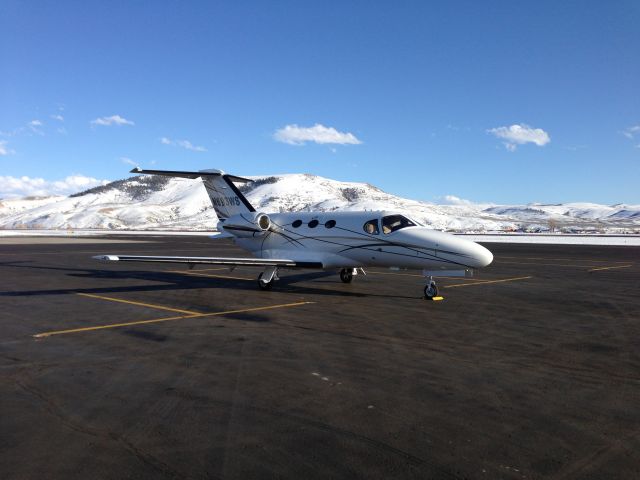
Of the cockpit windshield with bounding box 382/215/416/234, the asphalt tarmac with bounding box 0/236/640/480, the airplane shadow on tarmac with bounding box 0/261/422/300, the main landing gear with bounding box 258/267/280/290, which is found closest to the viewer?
the asphalt tarmac with bounding box 0/236/640/480

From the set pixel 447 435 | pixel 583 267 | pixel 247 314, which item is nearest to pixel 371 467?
pixel 447 435

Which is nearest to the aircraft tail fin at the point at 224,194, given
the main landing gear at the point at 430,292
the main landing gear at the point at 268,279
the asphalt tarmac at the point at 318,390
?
the main landing gear at the point at 268,279

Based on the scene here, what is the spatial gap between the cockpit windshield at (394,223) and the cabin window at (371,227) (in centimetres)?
23

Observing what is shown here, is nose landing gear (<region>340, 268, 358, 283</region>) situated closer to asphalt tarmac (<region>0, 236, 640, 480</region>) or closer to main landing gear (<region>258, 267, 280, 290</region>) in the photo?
main landing gear (<region>258, 267, 280, 290</region>)

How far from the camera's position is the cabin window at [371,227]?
49.7ft

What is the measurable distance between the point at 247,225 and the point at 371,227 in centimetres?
532

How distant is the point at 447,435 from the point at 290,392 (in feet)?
6.87

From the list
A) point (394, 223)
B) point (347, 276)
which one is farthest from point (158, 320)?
point (347, 276)

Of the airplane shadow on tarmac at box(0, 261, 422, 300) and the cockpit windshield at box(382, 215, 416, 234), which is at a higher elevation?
the cockpit windshield at box(382, 215, 416, 234)

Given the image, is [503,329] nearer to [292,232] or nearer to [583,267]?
[292,232]

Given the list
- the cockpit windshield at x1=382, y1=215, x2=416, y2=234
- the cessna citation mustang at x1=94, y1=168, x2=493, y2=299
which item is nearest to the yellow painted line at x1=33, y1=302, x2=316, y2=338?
the cessna citation mustang at x1=94, y1=168, x2=493, y2=299

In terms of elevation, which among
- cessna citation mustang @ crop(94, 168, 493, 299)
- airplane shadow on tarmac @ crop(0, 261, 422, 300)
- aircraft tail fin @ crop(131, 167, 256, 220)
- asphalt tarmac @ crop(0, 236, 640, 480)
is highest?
aircraft tail fin @ crop(131, 167, 256, 220)

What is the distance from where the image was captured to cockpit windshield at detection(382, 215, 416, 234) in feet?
48.8

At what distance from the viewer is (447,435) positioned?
4945mm
